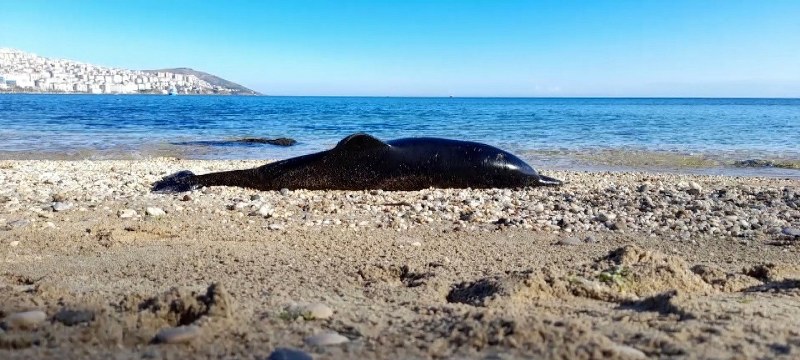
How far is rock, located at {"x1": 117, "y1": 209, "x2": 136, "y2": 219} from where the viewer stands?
682cm

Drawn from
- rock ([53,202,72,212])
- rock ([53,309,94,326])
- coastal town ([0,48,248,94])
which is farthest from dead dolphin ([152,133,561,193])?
coastal town ([0,48,248,94])

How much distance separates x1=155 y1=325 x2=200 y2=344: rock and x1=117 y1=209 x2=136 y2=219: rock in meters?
4.46

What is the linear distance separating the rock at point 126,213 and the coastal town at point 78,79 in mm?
151890

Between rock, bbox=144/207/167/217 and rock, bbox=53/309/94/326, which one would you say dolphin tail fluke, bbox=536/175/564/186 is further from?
rock, bbox=53/309/94/326

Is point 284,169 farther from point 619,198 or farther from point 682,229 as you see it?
point 682,229

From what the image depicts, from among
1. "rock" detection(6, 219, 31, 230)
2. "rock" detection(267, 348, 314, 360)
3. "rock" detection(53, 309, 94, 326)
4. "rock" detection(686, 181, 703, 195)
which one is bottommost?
"rock" detection(6, 219, 31, 230)

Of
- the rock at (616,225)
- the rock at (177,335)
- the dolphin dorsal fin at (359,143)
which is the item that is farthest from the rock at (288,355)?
the dolphin dorsal fin at (359,143)

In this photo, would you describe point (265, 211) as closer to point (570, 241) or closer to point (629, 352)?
point (570, 241)

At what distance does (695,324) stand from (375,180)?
6628mm

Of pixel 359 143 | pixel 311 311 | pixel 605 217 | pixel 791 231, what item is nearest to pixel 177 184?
pixel 359 143

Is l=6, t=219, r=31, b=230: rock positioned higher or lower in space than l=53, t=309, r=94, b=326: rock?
lower

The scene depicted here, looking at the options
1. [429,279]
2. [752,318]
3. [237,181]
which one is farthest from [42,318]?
[237,181]

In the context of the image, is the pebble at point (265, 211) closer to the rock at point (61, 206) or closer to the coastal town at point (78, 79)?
the rock at point (61, 206)

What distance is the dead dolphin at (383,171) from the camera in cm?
920
